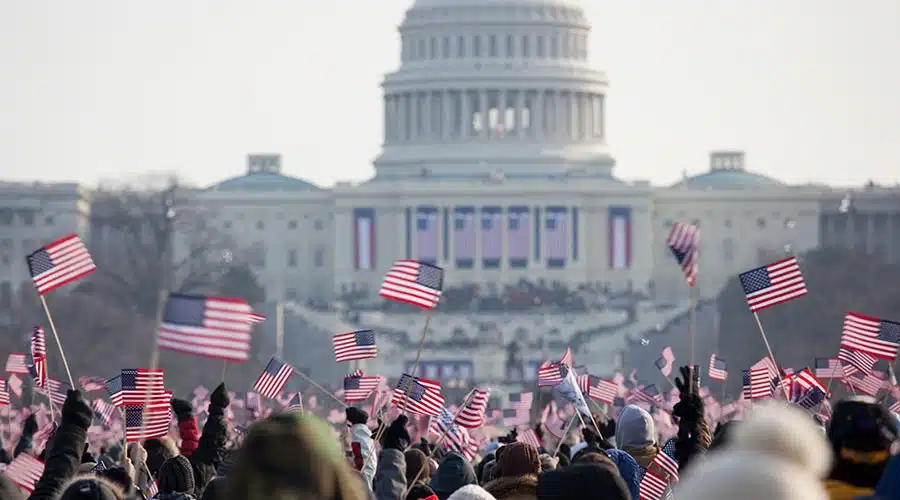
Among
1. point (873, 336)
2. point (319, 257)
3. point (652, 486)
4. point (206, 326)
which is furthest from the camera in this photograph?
point (319, 257)

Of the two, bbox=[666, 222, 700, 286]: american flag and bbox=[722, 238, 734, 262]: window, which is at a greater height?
bbox=[666, 222, 700, 286]: american flag

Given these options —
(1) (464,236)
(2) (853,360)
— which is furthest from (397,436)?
(1) (464,236)

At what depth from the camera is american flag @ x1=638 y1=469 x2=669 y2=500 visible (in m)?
17.5

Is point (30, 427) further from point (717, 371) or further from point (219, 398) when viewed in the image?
point (717, 371)

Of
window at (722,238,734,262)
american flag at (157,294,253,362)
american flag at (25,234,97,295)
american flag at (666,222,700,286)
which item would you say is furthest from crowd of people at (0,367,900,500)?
window at (722,238,734,262)

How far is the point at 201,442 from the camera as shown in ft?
58.7

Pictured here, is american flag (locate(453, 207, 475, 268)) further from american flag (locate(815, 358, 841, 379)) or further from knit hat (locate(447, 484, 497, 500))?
knit hat (locate(447, 484, 497, 500))

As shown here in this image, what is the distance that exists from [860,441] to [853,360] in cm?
2328

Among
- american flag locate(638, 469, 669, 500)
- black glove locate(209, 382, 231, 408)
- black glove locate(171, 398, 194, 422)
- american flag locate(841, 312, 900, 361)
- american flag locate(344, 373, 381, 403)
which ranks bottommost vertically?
american flag locate(344, 373, 381, 403)

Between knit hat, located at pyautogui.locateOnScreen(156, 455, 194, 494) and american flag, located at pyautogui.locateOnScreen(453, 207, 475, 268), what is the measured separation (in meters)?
146

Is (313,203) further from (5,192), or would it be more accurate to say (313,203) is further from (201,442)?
(201,442)

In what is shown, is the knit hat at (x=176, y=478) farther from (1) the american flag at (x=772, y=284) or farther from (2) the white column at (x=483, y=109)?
(2) the white column at (x=483, y=109)

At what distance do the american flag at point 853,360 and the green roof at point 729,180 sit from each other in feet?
431

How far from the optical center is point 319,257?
167 meters
